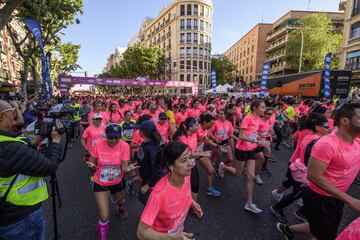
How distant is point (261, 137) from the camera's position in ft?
15.0

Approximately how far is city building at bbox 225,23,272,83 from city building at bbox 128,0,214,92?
34.0 feet

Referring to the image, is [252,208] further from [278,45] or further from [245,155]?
[278,45]

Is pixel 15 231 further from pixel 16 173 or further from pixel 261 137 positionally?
pixel 261 137

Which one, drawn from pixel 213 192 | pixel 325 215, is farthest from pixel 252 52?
pixel 325 215

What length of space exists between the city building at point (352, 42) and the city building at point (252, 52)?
22.5m

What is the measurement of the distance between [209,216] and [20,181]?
300 centimetres

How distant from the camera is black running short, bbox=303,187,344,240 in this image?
2.18 meters

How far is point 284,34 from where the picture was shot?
44.7 meters

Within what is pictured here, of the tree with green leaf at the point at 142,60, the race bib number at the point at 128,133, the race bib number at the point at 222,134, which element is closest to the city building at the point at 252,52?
the tree with green leaf at the point at 142,60

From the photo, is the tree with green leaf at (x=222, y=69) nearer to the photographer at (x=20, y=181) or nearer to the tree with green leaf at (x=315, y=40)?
the tree with green leaf at (x=315, y=40)

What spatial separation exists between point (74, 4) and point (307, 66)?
116 feet

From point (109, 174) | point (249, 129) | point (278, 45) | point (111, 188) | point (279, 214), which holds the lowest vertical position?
point (279, 214)

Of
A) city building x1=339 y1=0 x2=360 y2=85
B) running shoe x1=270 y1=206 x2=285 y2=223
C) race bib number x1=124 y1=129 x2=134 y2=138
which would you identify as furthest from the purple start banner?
running shoe x1=270 y1=206 x2=285 y2=223

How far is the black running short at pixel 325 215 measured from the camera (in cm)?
218
